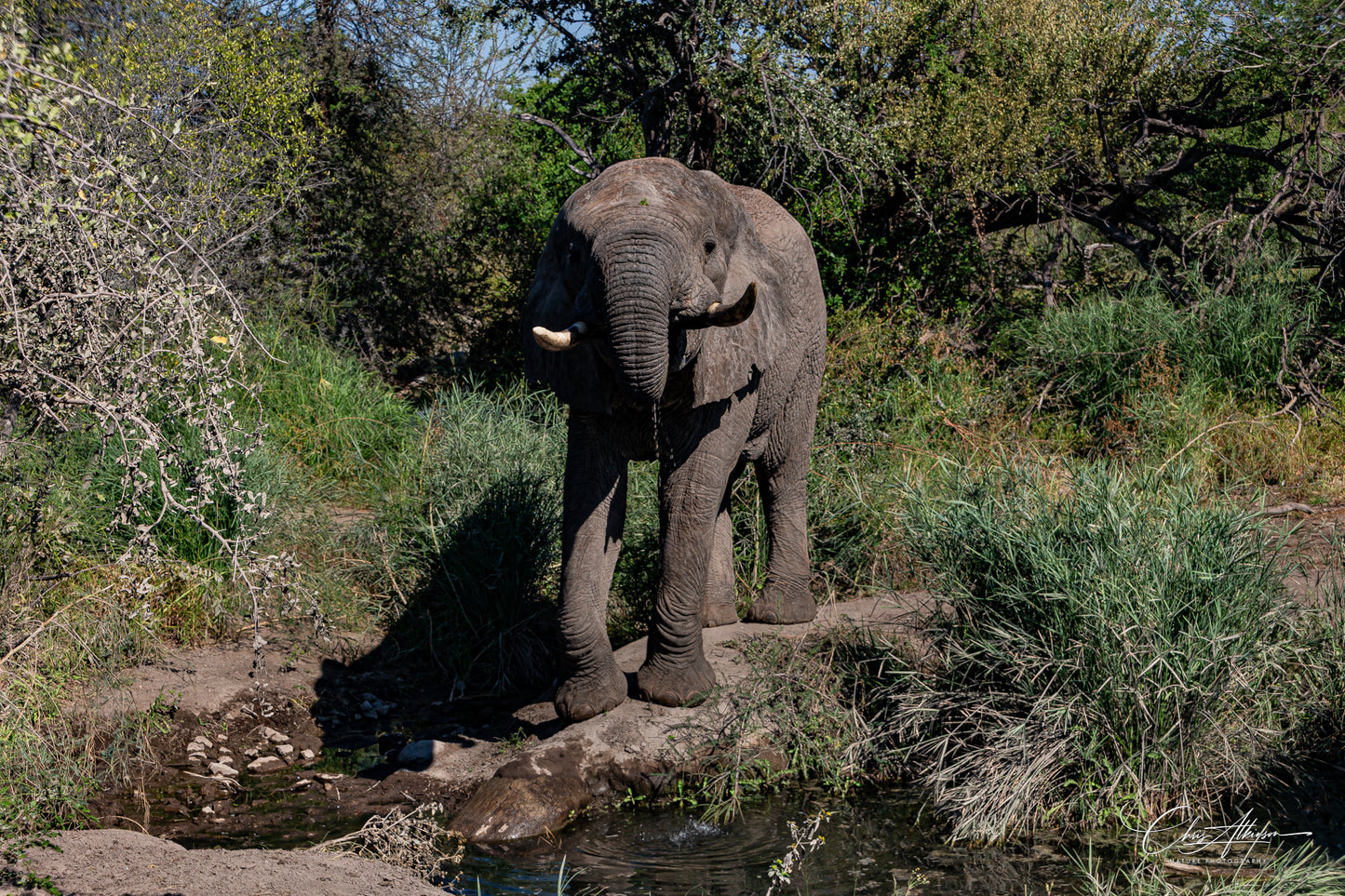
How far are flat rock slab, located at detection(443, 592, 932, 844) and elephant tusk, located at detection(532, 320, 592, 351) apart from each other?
176cm

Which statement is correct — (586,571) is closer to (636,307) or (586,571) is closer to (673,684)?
(673,684)

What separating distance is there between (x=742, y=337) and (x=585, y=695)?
1701 mm

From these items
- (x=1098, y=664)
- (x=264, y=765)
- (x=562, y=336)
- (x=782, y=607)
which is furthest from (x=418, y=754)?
(x=1098, y=664)

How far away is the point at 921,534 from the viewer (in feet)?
17.8

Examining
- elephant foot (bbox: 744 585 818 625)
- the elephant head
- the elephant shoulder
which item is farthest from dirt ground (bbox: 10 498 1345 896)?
the elephant shoulder

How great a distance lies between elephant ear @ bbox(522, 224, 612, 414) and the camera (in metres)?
4.89

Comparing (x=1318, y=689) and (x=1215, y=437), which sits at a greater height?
(x=1215, y=437)

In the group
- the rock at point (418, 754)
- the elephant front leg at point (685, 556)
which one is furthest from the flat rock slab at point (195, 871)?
the elephant front leg at point (685, 556)

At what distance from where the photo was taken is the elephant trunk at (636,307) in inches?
170

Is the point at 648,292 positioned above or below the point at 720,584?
above

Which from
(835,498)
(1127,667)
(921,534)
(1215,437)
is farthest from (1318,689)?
(1215,437)

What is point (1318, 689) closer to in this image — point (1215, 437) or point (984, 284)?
point (1215, 437)

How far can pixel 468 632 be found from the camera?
22.8 ft

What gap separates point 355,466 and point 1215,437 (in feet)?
20.3
